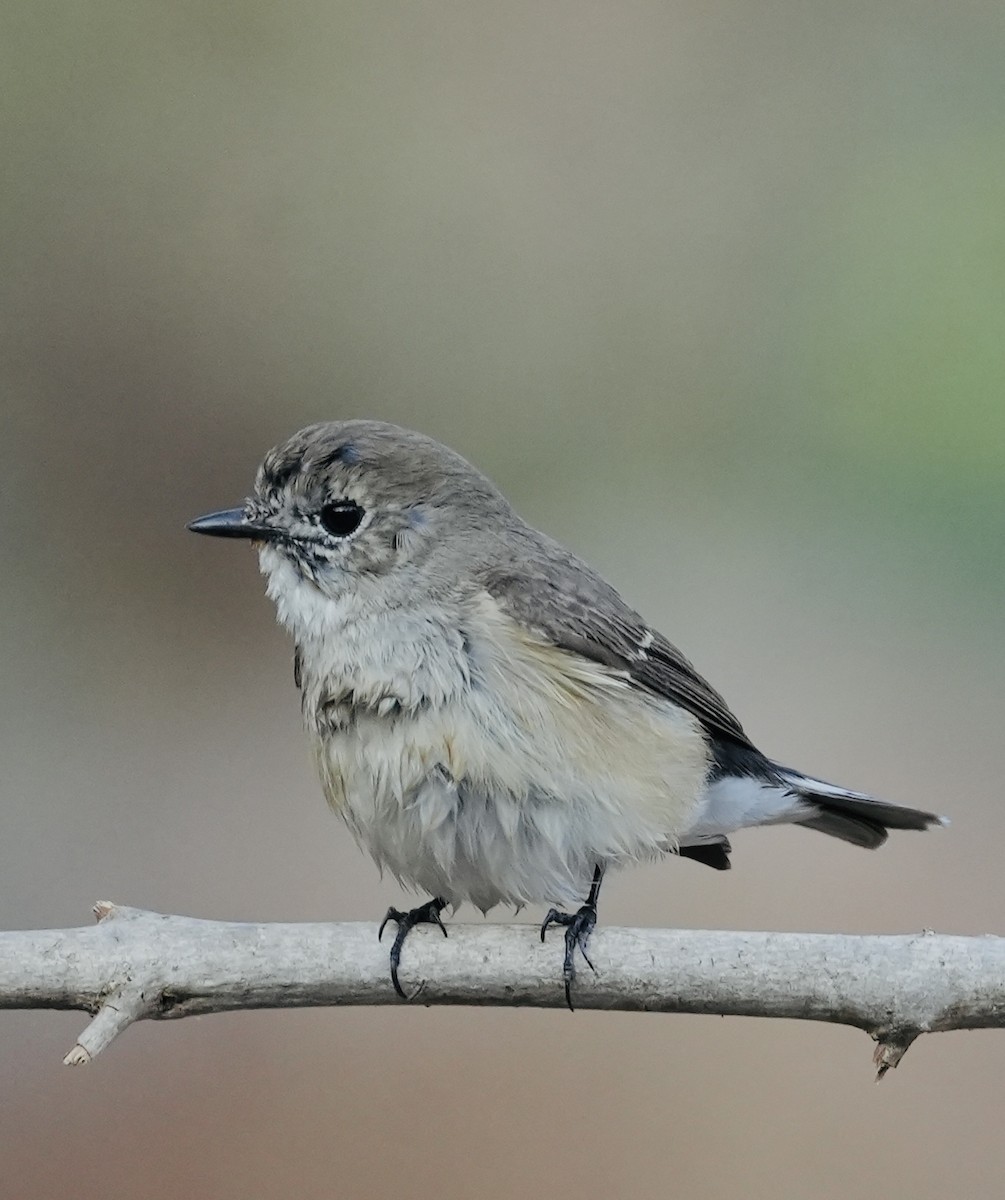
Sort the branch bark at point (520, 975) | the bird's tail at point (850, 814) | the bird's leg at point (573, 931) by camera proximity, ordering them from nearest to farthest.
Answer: the branch bark at point (520, 975)
the bird's leg at point (573, 931)
the bird's tail at point (850, 814)

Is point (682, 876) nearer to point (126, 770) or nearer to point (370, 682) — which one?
point (126, 770)

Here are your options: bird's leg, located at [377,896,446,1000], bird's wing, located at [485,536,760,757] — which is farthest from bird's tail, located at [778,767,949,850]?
bird's leg, located at [377,896,446,1000]

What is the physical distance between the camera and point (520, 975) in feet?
7.33

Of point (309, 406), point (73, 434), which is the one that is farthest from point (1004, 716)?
point (73, 434)

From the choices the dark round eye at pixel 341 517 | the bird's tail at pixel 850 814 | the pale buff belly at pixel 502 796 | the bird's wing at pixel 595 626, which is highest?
the dark round eye at pixel 341 517

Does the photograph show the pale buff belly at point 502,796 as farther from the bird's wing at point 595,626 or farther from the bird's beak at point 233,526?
the bird's beak at point 233,526

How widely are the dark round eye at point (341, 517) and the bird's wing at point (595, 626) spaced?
253 millimetres

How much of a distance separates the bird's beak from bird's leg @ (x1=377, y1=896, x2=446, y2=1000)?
0.68m

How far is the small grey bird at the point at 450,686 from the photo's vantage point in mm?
2383

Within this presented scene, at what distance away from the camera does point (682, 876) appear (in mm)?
4293

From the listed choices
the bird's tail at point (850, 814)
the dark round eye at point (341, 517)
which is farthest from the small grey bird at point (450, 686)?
the bird's tail at point (850, 814)

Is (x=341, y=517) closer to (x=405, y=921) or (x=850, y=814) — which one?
(x=405, y=921)

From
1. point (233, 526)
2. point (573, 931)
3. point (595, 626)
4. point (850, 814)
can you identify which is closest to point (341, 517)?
point (233, 526)

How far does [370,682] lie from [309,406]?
8.50ft
